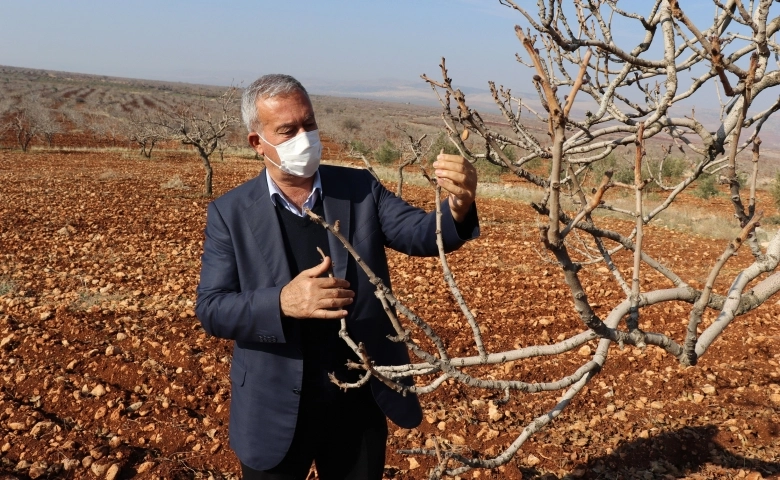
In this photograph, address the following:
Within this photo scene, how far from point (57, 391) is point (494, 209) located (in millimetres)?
12255

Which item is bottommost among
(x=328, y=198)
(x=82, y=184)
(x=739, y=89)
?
(x=82, y=184)

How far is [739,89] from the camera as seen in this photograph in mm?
1334

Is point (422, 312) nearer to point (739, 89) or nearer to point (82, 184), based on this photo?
point (739, 89)

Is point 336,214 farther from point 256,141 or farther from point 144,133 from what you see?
point 144,133

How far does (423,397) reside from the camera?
4457 millimetres

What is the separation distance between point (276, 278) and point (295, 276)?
0.07 meters

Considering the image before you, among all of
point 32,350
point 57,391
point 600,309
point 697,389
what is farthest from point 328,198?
point 600,309

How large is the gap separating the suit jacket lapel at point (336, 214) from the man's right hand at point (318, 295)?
0.32 meters

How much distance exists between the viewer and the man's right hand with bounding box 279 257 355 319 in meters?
1.52

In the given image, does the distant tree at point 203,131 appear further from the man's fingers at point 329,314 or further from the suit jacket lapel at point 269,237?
the man's fingers at point 329,314

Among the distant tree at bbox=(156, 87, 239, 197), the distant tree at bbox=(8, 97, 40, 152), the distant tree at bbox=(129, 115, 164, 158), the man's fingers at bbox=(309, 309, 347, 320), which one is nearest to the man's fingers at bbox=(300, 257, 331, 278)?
the man's fingers at bbox=(309, 309, 347, 320)

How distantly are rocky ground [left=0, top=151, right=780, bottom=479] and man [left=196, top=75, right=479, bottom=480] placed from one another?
1.19ft

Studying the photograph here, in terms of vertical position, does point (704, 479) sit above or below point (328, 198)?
below

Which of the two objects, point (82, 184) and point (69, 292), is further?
point (82, 184)
